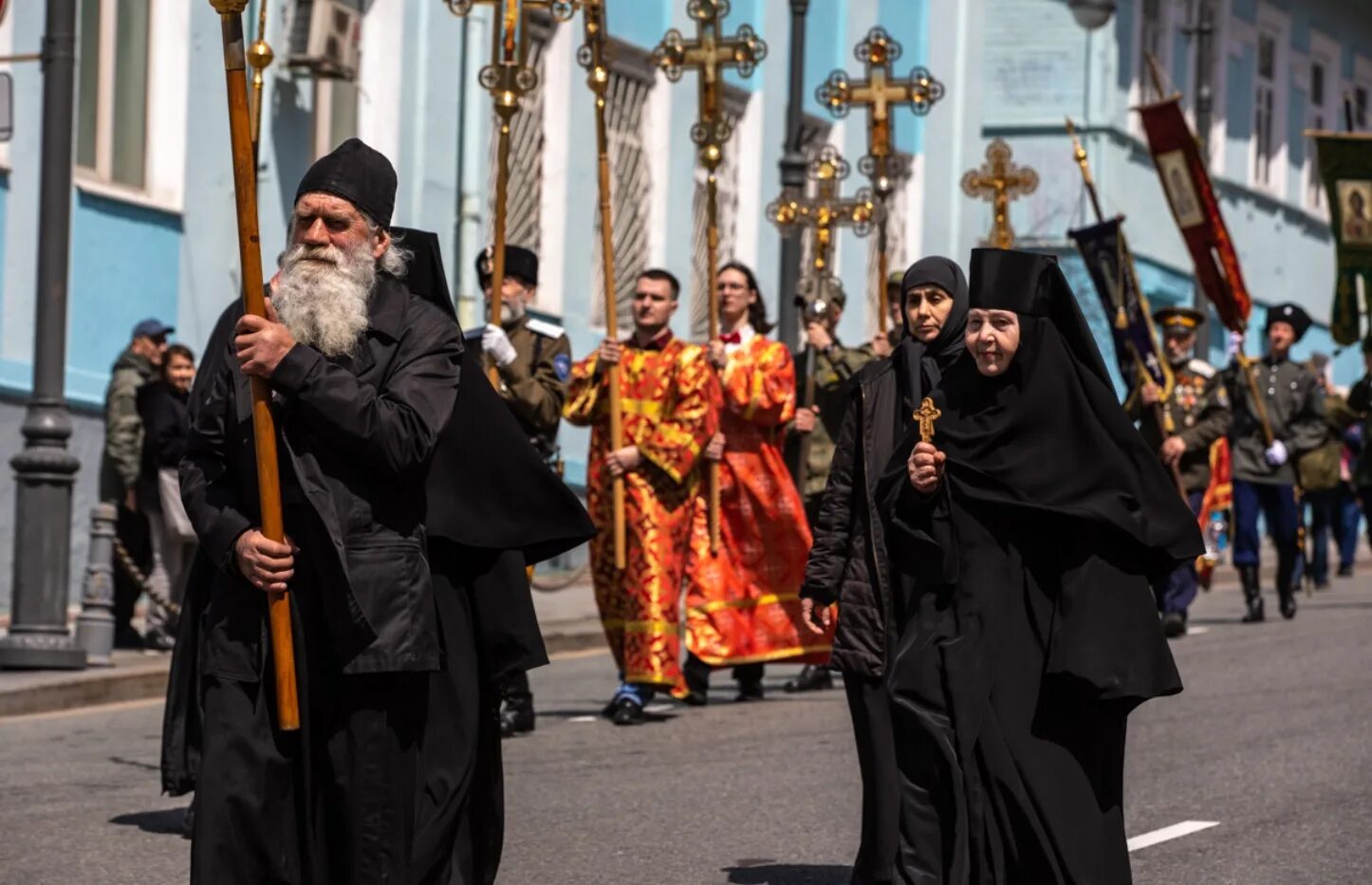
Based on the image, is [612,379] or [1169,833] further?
[612,379]

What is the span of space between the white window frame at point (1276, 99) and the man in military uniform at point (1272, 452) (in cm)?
1817

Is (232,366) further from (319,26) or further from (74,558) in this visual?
(319,26)

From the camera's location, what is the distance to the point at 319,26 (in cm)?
1911

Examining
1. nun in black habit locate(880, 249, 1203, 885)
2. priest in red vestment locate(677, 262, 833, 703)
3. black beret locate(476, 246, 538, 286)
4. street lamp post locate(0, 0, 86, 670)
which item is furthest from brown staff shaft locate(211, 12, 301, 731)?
street lamp post locate(0, 0, 86, 670)

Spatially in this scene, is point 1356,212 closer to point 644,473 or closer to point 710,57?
point 710,57

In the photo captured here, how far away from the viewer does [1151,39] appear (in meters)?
34.7

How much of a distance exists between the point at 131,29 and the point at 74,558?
3402 mm

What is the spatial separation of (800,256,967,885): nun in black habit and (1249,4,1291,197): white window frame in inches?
1184

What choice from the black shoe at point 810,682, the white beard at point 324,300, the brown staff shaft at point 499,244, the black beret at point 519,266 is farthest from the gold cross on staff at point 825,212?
the white beard at point 324,300

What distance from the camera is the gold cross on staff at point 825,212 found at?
16.7 m

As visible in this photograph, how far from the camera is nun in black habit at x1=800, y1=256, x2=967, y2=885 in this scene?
8391mm

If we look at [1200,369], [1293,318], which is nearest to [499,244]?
[1200,369]

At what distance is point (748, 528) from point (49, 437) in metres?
3.25

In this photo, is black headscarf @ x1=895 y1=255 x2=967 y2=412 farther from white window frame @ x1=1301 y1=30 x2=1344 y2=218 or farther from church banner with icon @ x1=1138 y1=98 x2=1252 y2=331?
white window frame @ x1=1301 y1=30 x2=1344 y2=218
